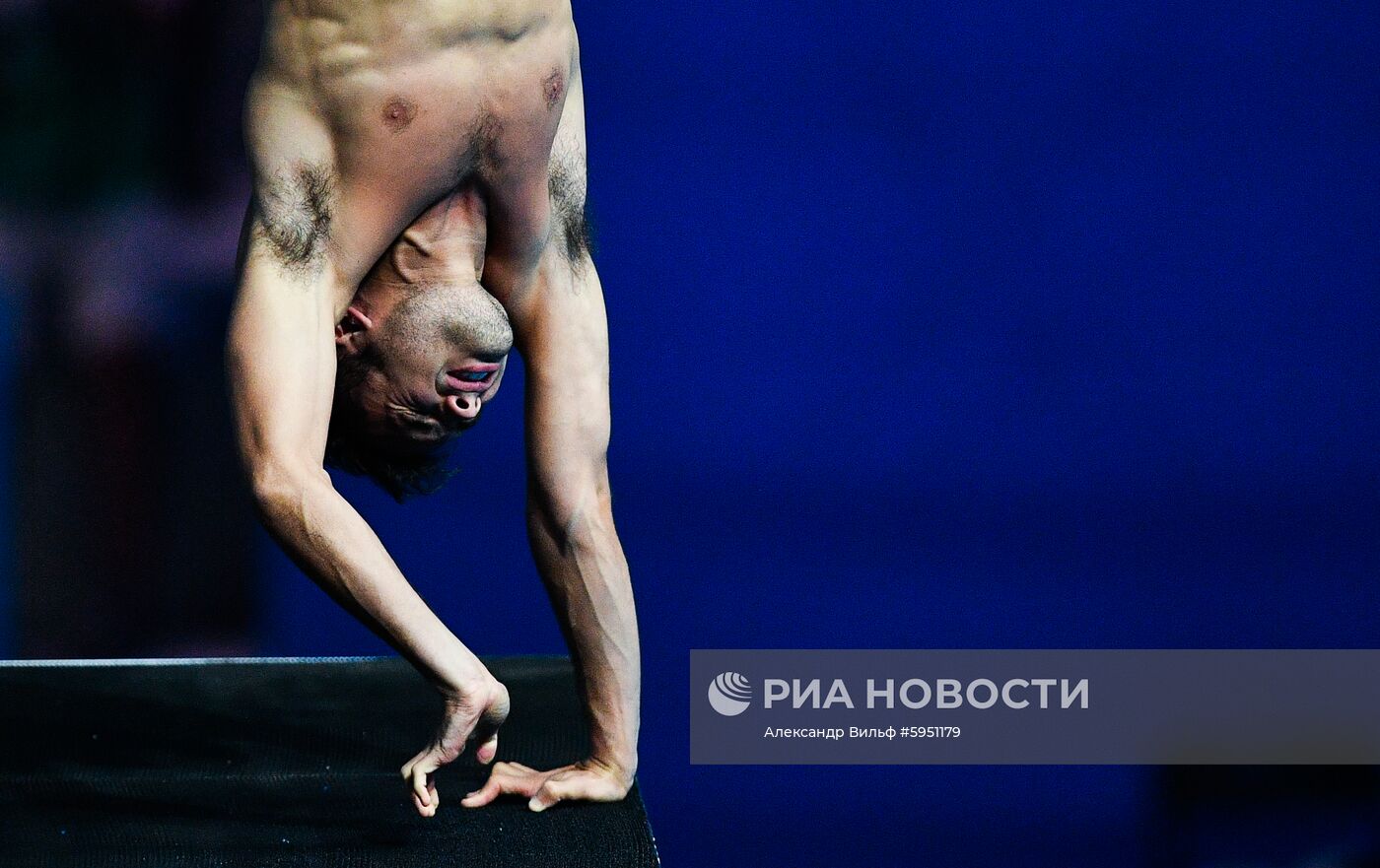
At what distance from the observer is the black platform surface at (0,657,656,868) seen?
2.05 m

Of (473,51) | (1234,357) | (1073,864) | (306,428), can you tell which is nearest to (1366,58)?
(1234,357)

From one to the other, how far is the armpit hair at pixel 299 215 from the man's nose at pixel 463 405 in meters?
0.23

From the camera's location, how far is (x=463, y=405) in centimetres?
206

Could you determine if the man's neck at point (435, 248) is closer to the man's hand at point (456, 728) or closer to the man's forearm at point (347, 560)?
the man's forearm at point (347, 560)

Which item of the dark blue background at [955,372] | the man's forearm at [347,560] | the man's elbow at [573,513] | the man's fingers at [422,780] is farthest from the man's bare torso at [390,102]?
the dark blue background at [955,372]

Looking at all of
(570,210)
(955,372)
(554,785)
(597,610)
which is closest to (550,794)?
(554,785)

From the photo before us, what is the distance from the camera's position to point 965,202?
10.2 ft

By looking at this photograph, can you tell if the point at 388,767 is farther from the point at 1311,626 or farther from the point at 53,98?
the point at 1311,626

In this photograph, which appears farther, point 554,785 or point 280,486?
point 554,785

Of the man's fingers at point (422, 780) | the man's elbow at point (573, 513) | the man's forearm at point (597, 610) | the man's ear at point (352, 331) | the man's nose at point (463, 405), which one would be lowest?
the man's fingers at point (422, 780)

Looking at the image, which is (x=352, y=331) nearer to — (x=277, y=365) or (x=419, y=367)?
(x=419, y=367)

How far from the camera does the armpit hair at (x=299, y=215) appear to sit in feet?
6.20

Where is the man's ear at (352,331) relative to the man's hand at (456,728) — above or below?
above

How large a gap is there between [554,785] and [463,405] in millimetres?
520
